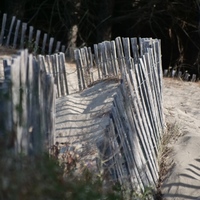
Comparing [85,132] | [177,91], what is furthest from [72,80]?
[85,132]

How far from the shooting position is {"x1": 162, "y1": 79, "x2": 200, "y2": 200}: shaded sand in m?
6.15

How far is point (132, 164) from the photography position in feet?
18.2

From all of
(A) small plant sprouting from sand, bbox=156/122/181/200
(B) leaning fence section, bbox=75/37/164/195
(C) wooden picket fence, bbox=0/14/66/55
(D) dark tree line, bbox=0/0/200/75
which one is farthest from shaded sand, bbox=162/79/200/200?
(D) dark tree line, bbox=0/0/200/75

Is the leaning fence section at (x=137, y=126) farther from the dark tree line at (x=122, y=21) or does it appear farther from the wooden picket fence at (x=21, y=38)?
the dark tree line at (x=122, y=21)

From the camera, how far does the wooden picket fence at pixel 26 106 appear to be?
3.86m

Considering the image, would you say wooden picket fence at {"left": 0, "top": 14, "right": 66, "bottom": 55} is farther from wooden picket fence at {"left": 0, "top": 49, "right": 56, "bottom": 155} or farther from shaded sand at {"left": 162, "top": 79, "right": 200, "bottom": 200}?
wooden picket fence at {"left": 0, "top": 49, "right": 56, "bottom": 155}

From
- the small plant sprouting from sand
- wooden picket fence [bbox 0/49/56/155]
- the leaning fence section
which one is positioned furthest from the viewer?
the small plant sprouting from sand

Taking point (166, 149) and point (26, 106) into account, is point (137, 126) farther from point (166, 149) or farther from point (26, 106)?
point (26, 106)

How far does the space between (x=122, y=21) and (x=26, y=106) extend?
11.0 m

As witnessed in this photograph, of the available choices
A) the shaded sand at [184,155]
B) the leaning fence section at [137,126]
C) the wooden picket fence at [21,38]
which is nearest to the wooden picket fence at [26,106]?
the leaning fence section at [137,126]

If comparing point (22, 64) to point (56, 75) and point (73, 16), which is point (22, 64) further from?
point (73, 16)

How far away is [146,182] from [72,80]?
13.1ft

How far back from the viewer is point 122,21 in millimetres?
14891

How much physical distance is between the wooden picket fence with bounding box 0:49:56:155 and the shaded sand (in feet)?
6.59
